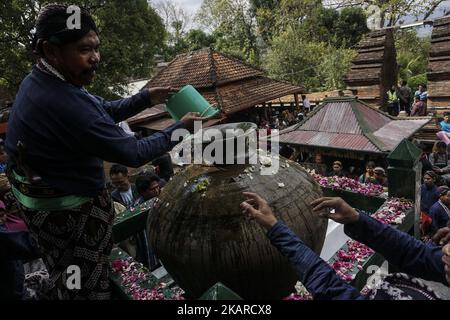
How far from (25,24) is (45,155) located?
50.9 feet

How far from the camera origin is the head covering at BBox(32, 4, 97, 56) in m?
2.47

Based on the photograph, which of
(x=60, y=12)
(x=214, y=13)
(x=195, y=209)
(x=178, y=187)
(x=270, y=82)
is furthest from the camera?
(x=214, y=13)

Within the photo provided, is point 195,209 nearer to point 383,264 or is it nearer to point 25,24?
point 383,264

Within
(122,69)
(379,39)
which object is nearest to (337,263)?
(379,39)

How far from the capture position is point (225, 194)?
3.34 meters

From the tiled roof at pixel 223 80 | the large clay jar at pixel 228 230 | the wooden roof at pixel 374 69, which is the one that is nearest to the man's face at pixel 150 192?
the large clay jar at pixel 228 230

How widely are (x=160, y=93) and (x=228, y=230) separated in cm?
145

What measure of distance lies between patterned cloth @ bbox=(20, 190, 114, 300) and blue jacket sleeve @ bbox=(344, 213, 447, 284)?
6.83 ft

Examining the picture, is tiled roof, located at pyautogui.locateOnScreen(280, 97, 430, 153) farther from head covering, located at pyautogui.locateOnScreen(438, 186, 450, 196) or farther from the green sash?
→ the green sash

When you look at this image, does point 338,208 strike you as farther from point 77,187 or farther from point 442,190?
point 442,190

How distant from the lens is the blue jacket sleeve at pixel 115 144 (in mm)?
2523

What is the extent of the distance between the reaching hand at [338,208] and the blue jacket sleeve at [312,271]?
409 millimetres

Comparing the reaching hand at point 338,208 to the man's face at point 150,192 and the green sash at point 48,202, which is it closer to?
the green sash at point 48,202

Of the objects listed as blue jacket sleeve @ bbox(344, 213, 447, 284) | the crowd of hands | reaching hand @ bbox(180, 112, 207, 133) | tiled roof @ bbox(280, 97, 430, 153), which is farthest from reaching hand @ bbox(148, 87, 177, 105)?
tiled roof @ bbox(280, 97, 430, 153)
